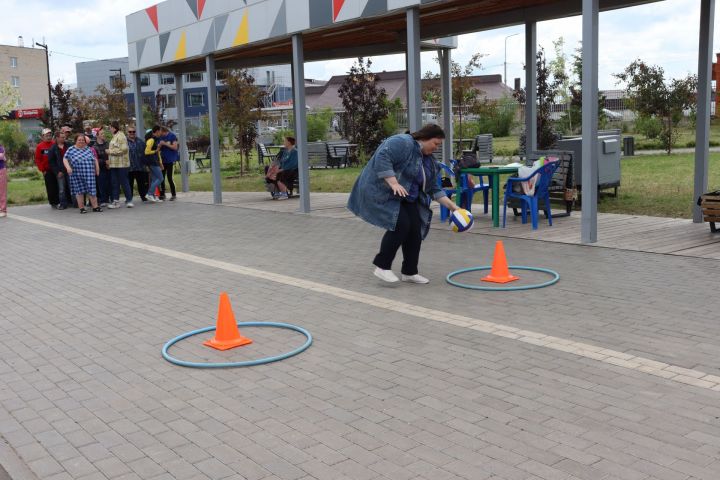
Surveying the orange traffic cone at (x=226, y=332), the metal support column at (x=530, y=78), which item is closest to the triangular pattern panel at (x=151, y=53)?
the metal support column at (x=530, y=78)

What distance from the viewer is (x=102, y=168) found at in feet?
54.8

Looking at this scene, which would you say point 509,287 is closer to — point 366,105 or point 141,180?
point 141,180

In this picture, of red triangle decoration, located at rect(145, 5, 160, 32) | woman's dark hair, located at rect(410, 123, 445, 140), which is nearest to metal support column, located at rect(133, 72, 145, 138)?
red triangle decoration, located at rect(145, 5, 160, 32)

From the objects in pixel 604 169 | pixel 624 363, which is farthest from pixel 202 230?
pixel 624 363

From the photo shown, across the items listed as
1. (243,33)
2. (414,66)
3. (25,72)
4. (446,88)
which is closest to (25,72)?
(25,72)

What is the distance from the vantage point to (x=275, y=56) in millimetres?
18938

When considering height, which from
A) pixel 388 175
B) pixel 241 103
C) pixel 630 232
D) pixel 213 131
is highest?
pixel 241 103

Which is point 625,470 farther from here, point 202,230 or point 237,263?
point 202,230

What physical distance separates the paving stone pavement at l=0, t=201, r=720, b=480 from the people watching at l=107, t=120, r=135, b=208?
26.0 ft

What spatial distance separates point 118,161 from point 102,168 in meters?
0.53

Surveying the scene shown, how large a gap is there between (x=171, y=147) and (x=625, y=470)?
1567cm

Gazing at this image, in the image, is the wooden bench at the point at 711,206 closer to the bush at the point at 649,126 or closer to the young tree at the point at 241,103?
the young tree at the point at 241,103

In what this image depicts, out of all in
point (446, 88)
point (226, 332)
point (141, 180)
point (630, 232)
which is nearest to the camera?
point (226, 332)

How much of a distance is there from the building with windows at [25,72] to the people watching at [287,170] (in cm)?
9086
